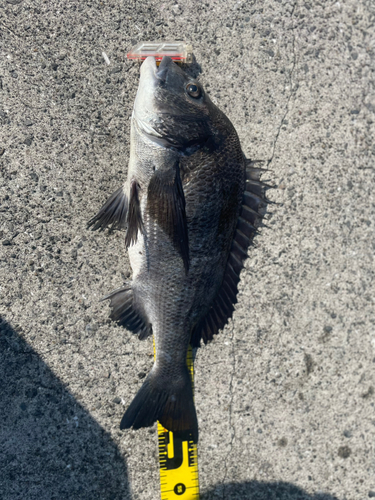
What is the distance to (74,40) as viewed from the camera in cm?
217

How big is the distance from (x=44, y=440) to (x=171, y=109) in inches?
84.7

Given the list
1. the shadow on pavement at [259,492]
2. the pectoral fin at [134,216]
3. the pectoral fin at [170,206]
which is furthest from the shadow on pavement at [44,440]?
the pectoral fin at [170,206]

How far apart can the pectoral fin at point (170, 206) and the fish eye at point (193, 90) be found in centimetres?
45

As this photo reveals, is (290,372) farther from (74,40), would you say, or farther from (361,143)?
(74,40)

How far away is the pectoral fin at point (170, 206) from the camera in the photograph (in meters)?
1.64

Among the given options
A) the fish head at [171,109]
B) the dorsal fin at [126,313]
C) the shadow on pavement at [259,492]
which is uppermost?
the fish head at [171,109]

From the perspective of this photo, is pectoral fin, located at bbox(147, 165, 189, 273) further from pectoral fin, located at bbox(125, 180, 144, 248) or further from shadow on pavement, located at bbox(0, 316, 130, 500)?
shadow on pavement, located at bbox(0, 316, 130, 500)

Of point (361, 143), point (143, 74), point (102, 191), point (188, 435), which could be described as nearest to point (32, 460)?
point (188, 435)

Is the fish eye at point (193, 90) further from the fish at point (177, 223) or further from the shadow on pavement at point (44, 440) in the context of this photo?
the shadow on pavement at point (44, 440)

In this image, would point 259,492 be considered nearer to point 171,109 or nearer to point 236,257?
point 236,257

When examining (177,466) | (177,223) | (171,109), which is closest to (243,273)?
(177,223)

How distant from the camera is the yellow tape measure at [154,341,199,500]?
217cm

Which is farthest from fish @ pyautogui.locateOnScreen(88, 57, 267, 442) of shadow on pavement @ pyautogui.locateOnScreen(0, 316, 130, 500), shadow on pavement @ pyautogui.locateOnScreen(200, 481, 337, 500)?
shadow on pavement @ pyautogui.locateOnScreen(200, 481, 337, 500)

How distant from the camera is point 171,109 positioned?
1.73m
